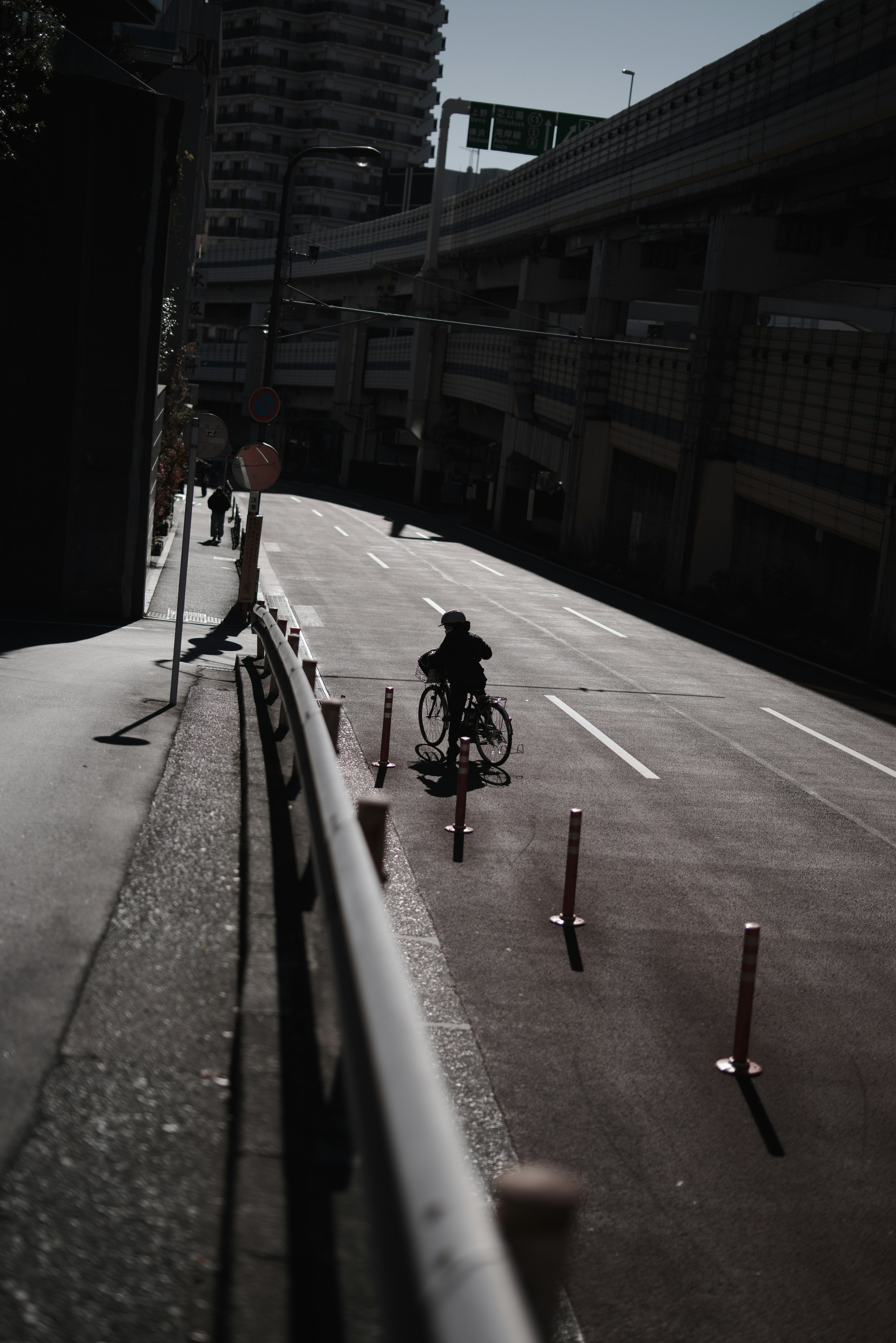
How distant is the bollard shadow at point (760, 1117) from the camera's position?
245 inches

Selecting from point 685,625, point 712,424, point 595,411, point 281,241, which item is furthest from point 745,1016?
point 595,411

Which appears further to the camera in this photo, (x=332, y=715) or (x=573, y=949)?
(x=573, y=949)

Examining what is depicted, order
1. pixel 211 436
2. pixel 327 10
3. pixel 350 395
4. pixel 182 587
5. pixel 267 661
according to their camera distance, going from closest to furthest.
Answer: pixel 182 587 < pixel 267 661 < pixel 211 436 < pixel 350 395 < pixel 327 10

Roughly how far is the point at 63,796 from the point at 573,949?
362 cm

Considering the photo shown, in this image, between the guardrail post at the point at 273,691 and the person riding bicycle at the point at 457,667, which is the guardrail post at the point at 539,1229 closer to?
the guardrail post at the point at 273,691

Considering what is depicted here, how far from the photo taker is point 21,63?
18.0m

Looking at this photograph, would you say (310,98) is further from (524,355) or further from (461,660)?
(461,660)

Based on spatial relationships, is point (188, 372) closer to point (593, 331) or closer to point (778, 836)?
point (593, 331)

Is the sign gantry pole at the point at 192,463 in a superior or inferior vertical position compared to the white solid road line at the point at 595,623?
superior

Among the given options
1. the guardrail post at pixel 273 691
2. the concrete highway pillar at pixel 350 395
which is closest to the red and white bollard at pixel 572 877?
the guardrail post at pixel 273 691

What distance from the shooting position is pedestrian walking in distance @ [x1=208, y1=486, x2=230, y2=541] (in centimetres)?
3766

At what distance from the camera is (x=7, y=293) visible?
19953 millimetres

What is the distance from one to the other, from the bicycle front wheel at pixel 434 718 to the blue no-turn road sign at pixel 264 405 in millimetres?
9099

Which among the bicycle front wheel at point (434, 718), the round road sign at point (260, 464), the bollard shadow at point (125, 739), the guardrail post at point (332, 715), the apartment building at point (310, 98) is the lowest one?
the bicycle front wheel at point (434, 718)
